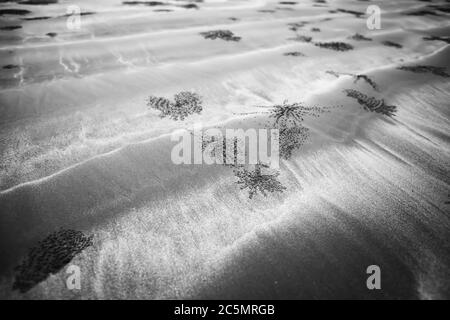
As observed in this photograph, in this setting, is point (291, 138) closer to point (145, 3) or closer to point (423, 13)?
point (145, 3)

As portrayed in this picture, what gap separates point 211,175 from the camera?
219 centimetres

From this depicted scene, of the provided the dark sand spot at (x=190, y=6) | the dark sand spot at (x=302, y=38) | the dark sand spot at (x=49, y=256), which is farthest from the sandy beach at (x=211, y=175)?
the dark sand spot at (x=190, y=6)

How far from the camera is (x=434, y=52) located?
4.95m

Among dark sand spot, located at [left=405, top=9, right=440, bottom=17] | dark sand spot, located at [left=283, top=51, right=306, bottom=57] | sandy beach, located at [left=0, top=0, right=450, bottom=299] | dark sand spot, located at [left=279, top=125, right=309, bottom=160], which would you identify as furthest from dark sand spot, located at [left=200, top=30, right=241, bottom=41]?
dark sand spot, located at [left=405, top=9, right=440, bottom=17]

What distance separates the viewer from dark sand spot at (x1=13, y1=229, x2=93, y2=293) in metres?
1.50

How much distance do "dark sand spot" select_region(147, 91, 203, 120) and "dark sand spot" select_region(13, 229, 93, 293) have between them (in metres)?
1.43

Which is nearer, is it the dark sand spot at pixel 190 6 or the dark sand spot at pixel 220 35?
the dark sand spot at pixel 220 35

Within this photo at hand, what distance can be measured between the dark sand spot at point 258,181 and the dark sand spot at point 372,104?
166 cm

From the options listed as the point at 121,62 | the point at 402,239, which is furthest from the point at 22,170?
the point at 402,239

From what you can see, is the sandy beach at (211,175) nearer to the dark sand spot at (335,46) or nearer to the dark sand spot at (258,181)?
the dark sand spot at (258,181)

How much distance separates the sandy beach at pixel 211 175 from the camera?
1624 mm

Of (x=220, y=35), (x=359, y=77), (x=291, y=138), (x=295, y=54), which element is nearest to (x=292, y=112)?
(x=291, y=138)

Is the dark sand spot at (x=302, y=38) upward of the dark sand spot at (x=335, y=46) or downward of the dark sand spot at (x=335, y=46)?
upward

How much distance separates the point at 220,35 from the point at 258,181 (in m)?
3.24
